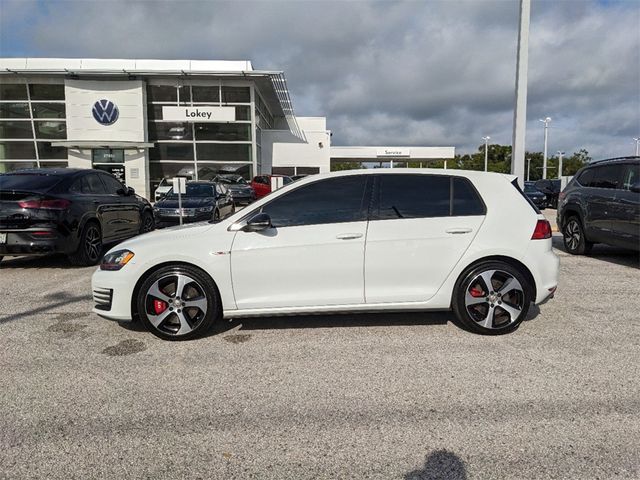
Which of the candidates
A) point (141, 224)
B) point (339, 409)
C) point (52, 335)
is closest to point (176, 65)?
point (141, 224)

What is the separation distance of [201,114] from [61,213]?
21.3 m

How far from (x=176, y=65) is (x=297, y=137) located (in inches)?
464

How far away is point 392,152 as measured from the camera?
49219 millimetres

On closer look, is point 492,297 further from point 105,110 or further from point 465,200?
point 105,110

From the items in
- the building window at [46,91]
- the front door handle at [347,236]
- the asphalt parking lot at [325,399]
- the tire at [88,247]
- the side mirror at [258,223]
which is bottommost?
the asphalt parking lot at [325,399]

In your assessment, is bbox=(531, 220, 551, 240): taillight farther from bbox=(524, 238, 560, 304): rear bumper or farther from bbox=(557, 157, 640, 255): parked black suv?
bbox=(557, 157, 640, 255): parked black suv

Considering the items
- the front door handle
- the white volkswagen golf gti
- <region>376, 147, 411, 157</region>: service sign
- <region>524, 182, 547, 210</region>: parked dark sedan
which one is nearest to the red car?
<region>524, 182, 547, 210</region>: parked dark sedan

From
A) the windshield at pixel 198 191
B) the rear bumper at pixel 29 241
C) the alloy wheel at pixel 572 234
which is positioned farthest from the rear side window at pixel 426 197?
the windshield at pixel 198 191

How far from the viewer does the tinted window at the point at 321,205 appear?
163 inches

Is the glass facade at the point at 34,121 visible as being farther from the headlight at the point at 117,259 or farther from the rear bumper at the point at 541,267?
the rear bumper at the point at 541,267

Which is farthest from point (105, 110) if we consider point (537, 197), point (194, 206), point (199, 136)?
point (537, 197)

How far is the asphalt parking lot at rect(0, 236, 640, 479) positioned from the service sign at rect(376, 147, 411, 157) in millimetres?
45422

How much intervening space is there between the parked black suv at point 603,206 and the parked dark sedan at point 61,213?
897 cm

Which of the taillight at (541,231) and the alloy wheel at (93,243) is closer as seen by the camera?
the taillight at (541,231)
